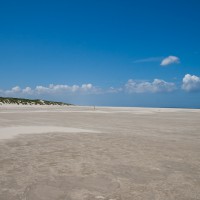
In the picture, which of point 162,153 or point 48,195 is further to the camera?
point 162,153

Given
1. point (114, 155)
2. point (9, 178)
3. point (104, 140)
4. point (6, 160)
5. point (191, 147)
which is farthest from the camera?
point (104, 140)

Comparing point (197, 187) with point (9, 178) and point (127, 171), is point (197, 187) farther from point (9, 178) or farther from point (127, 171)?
point (9, 178)

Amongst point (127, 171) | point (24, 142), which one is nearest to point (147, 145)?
point (127, 171)

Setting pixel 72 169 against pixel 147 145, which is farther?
pixel 147 145

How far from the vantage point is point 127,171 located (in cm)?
769

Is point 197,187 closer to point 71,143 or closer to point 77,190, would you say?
point 77,190

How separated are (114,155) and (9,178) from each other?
383 cm

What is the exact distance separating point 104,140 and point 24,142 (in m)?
3.48

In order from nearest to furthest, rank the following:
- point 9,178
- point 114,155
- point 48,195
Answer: point 48,195, point 9,178, point 114,155

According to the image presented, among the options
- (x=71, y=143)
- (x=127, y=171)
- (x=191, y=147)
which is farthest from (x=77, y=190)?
(x=191, y=147)

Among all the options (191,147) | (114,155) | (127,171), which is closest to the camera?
(127,171)

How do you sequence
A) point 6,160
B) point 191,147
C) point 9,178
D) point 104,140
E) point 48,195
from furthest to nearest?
point 104,140, point 191,147, point 6,160, point 9,178, point 48,195

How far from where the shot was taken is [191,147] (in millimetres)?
11430

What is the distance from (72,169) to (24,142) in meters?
4.84
